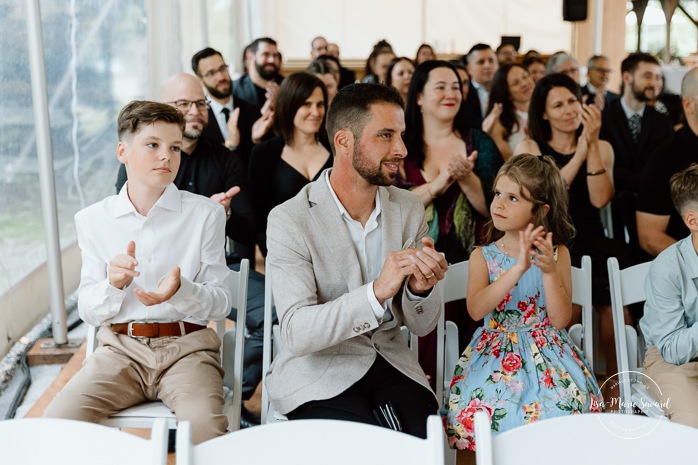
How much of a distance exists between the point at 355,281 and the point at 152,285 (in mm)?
633

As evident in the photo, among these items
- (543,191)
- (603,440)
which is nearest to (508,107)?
(543,191)

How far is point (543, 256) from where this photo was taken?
7.94 feet

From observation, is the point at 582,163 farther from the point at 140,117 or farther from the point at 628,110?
the point at 140,117

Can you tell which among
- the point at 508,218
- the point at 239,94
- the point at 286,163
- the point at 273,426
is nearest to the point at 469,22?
the point at 239,94

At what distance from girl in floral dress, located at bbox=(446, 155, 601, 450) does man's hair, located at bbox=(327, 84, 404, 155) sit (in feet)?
1.59

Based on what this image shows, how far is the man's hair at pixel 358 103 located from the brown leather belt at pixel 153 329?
738 mm

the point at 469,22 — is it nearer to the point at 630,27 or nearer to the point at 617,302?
the point at 630,27

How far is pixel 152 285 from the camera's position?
8.55ft

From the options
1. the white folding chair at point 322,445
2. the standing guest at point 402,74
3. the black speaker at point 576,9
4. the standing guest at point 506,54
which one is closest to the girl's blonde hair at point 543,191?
the white folding chair at point 322,445

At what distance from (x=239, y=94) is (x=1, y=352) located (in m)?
3.67

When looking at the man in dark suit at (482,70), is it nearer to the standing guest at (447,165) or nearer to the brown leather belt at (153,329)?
the standing guest at (447,165)

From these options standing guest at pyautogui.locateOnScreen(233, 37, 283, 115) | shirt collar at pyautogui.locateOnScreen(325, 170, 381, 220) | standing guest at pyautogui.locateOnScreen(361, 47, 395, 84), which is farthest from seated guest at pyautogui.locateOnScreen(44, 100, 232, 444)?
standing guest at pyautogui.locateOnScreen(361, 47, 395, 84)

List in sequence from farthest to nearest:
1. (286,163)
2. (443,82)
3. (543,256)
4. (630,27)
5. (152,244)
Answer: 1. (630,27)
2. (286,163)
3. (443,82)
4. (152,244)
5. (543,256)

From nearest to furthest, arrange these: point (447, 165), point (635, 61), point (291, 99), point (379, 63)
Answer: point (447, 165) < point (291, 99) < point (635, 61) < point (379, 63)
